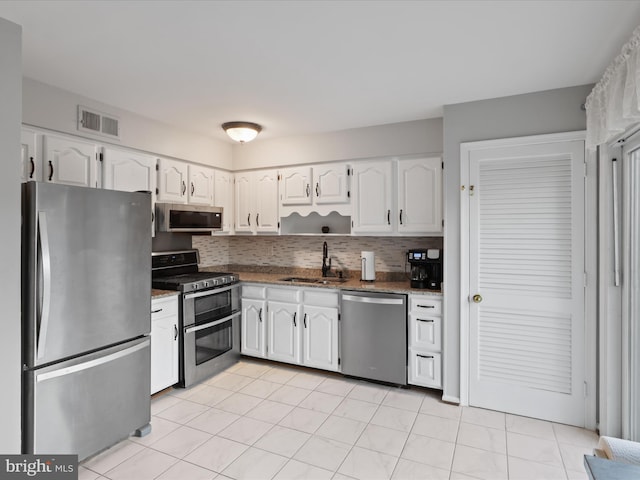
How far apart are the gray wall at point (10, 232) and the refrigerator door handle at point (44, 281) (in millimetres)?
92

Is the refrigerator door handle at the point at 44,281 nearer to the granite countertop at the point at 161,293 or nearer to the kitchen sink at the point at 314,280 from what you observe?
the granite countertop at the point at 161,293

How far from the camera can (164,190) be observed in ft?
11.7

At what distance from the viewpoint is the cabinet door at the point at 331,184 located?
3.85 m

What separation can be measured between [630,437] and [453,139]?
2.33 metres

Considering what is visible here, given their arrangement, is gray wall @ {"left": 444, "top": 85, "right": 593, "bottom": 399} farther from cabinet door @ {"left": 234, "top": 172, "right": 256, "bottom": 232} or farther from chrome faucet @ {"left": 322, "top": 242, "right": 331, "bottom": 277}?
cabinet door @ {"left": 234, "top": 172, "right": 256, "bottom": 232}

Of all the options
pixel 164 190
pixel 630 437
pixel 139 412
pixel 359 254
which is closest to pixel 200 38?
pixel 164 190

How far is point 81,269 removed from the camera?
2184 millimetres

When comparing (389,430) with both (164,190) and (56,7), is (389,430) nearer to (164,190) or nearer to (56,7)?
(164,190)

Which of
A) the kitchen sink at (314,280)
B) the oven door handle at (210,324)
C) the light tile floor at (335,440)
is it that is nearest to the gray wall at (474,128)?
the light tile floor at (335,440)

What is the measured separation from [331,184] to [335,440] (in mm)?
2365

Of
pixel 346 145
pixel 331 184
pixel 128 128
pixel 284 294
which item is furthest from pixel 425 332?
pixel 128 128

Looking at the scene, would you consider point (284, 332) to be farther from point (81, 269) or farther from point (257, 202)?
point (81, 269)

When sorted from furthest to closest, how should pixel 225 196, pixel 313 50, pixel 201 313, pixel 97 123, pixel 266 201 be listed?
pixel 225 196 < pixel 266 201 < pixel 201 313 < pixel 97 123 < pixel 313 50

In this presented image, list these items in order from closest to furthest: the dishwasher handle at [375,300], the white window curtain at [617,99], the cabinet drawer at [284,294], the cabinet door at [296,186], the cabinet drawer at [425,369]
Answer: the white window curtain at [617,99] < the cabinet drawer at [425,369] < the dishwasher handle at [375,300] < the cabinet drawer at [284,294] < the cabinet door at [296,186]
